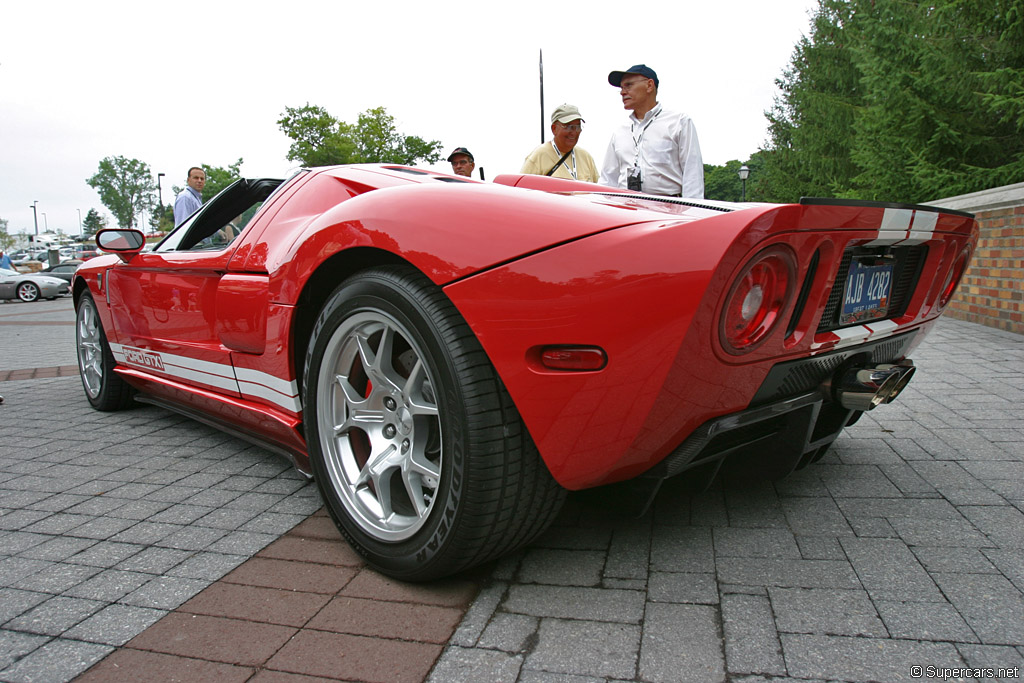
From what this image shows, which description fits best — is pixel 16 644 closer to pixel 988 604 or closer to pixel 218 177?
pixel 988 604

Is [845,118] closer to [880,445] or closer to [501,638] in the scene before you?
[880,445]

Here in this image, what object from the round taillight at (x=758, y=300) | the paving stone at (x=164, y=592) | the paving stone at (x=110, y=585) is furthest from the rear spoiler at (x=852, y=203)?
the paving stone at (x=110, y=585)

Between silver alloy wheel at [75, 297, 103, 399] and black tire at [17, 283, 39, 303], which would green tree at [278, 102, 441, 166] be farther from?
silver alloy wheel at [75, 297, 103, 399]

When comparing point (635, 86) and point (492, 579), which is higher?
point (635, 86)

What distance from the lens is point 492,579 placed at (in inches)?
75.4

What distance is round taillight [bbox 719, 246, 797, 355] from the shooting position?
148cm

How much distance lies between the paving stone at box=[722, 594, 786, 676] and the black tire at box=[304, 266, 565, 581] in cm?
51

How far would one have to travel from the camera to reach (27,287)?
75.0 feet

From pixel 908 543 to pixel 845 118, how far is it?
893 inches

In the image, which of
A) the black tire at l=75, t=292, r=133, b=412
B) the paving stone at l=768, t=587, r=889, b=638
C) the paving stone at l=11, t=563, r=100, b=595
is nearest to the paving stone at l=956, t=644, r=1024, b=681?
the paving stone at l=768, t=587, r=889, b=638

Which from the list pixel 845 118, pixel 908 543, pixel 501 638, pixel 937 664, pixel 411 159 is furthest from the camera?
pixel 411 159

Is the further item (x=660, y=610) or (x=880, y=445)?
(x=880, y=445)

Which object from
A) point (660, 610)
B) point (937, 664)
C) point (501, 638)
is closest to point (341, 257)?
point (501, 638)

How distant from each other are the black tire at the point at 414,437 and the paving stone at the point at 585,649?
0.27 m
